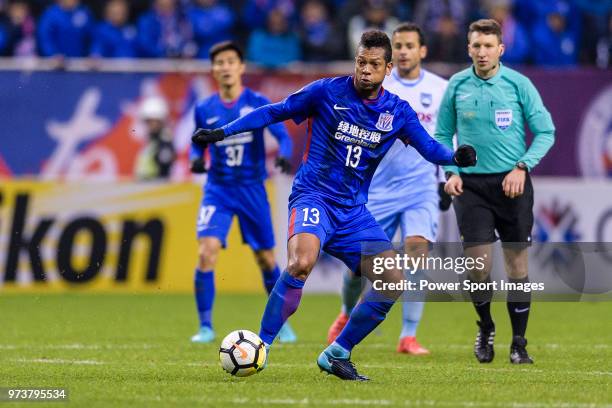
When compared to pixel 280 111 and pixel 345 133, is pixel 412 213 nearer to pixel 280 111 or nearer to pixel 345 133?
pixel 345 133

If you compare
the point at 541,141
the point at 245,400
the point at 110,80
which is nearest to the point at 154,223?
the point at 110,80

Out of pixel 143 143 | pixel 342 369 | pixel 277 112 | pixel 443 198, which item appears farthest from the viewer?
pixel 143 143

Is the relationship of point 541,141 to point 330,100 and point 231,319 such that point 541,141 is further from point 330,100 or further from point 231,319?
point 231,319

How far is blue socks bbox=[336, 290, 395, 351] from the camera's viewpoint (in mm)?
9039

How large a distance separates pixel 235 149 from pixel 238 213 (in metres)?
0.63

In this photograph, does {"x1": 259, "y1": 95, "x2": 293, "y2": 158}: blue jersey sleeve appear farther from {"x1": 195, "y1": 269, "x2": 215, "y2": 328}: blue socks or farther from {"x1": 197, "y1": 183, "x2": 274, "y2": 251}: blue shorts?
{"x1": 195, "y1": 269, "x2": 215, "y2": 328}: blue socks

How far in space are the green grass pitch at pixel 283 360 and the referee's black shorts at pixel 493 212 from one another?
1025mm

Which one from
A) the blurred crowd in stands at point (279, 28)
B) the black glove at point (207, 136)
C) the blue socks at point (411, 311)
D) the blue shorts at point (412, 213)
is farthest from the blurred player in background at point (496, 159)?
the blurred crowd in stands at point (279, 28)

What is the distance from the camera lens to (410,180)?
461 inches

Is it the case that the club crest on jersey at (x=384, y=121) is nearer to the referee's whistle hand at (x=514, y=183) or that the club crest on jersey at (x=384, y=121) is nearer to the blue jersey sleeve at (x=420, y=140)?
the blue jersey sleeve at (x=420, y=140)

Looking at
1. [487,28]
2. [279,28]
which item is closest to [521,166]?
[487,28]

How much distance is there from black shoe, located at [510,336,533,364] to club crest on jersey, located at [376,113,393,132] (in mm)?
2390

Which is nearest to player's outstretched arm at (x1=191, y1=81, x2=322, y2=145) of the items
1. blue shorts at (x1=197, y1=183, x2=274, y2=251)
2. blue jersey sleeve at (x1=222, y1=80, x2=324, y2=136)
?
blue jersey sleeve at (x1=222, y1=80, x2=324, y2=136)

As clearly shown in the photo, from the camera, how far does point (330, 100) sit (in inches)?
358
